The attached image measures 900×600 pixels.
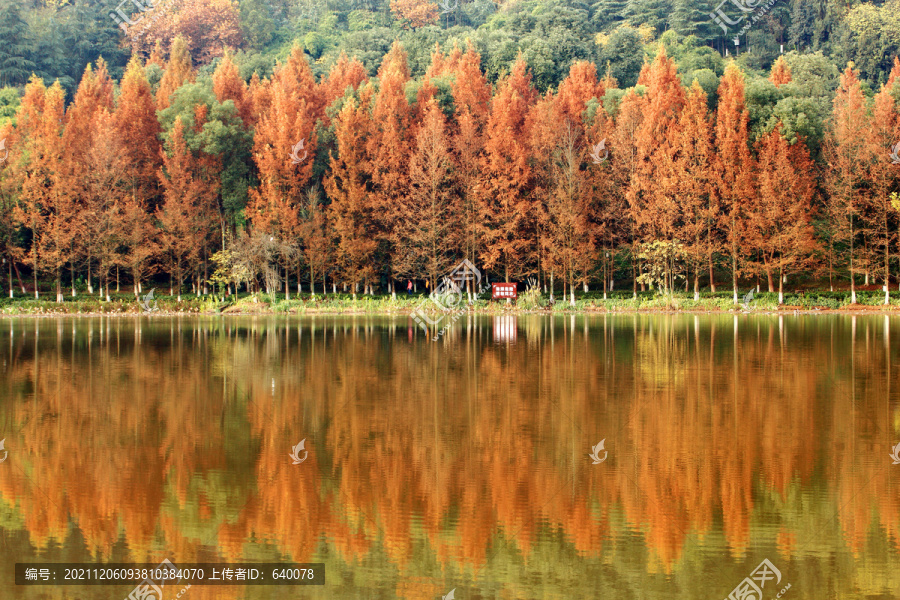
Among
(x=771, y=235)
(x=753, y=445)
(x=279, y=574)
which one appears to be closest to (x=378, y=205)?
(x=771, y=235)

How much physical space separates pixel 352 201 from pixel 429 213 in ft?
15.8

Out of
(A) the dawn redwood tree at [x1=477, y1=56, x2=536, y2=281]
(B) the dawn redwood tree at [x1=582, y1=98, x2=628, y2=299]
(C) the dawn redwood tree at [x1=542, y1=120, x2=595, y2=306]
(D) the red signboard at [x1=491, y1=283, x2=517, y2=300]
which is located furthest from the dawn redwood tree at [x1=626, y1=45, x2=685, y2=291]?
A: (D) the red signboard at [x1=491, y1=283, x2=517, y2=300]

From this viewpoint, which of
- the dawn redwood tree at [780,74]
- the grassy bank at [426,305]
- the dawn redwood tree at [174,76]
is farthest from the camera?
the dawn redwood tree at [780,74]

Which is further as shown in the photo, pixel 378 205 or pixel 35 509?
pixel 378 205

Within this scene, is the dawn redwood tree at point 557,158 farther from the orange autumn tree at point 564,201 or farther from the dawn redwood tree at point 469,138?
the dawn redwood tree at point 469,138

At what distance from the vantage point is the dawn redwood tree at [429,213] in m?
47.5

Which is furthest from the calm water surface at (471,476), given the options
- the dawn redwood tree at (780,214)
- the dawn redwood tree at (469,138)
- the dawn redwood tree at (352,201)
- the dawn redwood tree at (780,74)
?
the dawn redwood tree at (780,74)

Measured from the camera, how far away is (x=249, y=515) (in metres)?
8.34

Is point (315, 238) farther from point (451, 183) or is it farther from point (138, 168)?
point (138, 168)

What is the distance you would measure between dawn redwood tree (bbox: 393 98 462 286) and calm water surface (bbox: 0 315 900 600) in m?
28.5

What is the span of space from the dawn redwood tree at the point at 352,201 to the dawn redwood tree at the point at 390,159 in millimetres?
634

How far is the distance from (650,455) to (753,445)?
1.54 meters

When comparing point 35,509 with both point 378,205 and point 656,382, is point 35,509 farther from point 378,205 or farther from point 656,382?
point 378,205

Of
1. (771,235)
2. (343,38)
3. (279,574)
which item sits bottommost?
(279,574)
